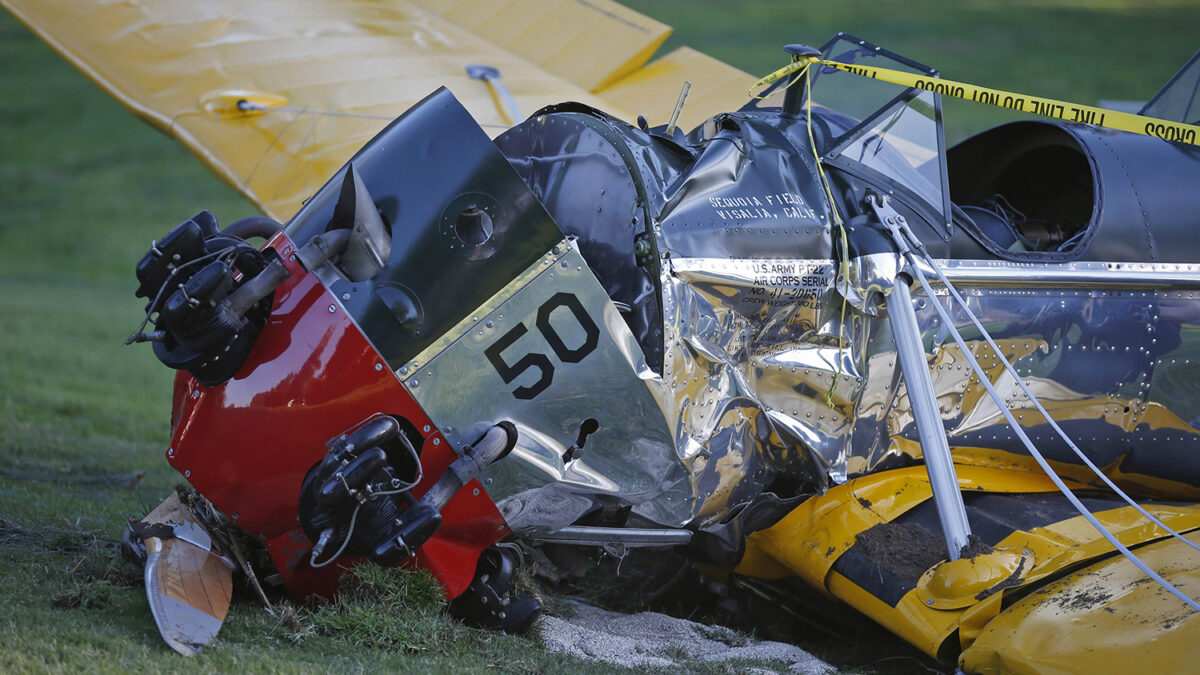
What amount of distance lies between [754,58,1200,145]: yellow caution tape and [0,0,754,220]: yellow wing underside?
2.08 meters

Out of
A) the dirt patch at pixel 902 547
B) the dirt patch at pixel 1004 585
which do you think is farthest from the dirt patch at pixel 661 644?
the dirt patch at pixel 1004 585

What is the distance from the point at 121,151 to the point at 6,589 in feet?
68.7

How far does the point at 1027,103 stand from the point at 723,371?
1.72 meters

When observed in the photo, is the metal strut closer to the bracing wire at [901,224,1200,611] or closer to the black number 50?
the bracing wire at [901,224,1200,611]

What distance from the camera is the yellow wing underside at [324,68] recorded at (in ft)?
22.7

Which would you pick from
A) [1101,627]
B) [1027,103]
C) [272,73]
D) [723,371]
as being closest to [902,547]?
[1101,627]

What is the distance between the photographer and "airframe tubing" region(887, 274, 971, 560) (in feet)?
13.3

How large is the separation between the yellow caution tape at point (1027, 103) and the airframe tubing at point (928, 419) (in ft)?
3.01

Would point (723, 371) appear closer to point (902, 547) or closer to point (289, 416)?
point (902, 547)

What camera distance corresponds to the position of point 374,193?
12.5 feet

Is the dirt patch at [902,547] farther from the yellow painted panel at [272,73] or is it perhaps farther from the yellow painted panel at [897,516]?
the yellow painted panel at [272,73]

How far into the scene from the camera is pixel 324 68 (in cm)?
737

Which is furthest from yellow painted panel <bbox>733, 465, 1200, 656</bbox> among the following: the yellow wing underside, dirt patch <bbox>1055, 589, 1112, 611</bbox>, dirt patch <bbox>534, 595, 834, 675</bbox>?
the yellow wing underside

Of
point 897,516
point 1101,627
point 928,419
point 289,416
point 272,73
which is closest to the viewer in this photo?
point 1101,627
